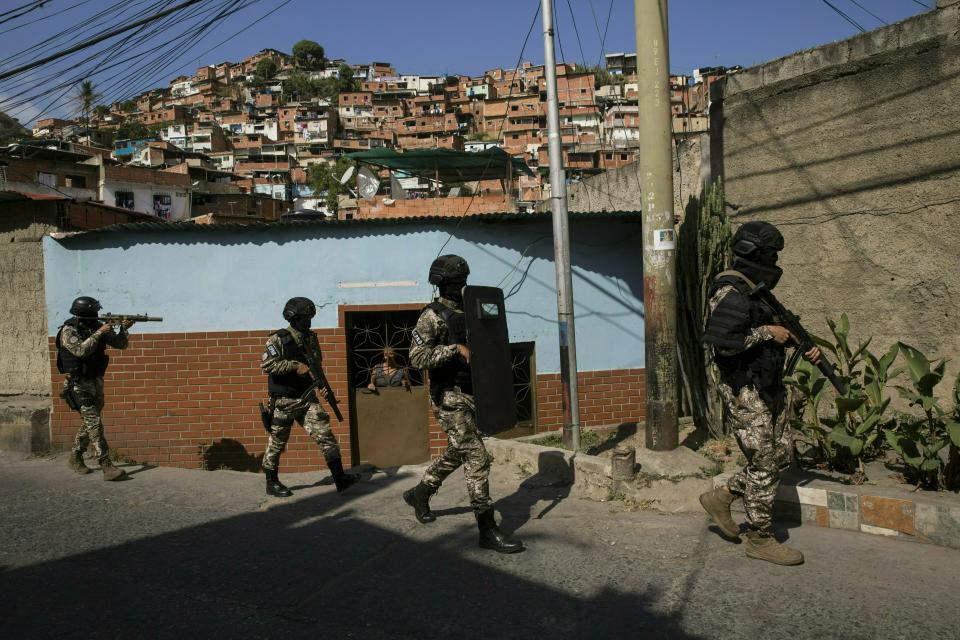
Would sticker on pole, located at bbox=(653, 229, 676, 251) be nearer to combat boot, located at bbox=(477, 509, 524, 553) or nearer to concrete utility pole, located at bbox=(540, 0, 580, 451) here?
concrete utility pole, located at bbox=(540, 0, 580, 451)

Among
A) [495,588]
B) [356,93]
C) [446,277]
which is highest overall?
[356,93]

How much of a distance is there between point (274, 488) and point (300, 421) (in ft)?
1.95

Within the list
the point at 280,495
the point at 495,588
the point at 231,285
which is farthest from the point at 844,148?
the point at 231,285

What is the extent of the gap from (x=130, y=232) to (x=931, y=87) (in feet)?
25.4

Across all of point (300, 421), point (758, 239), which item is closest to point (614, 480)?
point (758, 239)

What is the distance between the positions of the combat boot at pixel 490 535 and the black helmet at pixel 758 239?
214cm

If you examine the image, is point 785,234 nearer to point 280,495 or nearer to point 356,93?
point 280,495

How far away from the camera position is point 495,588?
12.3 feet

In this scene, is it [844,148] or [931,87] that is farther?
[844,148]

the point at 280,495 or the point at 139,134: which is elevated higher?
the point at 139,134

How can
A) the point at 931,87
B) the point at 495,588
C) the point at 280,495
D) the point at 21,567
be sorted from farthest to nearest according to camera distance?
the point at 280,495 < the point at 931,87 < the point at 21,567 < the point at 495,588

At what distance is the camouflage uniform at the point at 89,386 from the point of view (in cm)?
666

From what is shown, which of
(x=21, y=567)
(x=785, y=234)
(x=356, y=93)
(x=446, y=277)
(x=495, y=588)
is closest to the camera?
(x=495, y=588)

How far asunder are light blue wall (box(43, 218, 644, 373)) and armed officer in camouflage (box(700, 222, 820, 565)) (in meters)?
3.95
